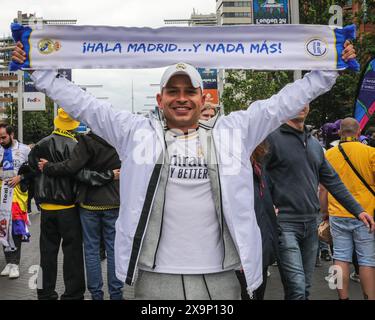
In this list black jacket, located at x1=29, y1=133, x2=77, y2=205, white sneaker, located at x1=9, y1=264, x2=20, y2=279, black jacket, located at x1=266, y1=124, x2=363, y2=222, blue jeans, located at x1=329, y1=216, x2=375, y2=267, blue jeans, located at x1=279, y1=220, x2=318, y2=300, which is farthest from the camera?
white sneaker, located at x1=9, y1=264, x2=20, y2=279

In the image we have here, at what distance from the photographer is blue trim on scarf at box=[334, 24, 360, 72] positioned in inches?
127

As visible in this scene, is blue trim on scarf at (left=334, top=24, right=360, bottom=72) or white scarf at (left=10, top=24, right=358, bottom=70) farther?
white scarf at (left=10, top=24, right=358, bottom=70)

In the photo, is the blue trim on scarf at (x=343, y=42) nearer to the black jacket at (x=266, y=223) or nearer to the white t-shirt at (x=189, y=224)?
the white t-shirt at (x=189, y=224)

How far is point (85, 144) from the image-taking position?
5.76 m

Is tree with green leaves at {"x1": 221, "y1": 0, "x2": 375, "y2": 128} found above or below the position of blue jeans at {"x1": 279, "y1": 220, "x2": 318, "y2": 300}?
above

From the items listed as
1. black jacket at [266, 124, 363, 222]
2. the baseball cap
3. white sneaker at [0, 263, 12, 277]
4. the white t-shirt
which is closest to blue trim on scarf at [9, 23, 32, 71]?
the baseball cap

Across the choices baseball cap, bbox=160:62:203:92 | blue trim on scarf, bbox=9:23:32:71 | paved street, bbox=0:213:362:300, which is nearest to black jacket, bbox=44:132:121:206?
paved street, bbox=0:213:362:300

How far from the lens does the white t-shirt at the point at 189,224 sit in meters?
2.84

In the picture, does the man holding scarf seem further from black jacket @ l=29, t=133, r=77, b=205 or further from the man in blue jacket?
the man in blue jacket

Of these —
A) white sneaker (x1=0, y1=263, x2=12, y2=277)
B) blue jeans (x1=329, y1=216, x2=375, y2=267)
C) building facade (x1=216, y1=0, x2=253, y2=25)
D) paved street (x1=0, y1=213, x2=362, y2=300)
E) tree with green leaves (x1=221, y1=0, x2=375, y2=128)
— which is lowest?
paved street (x1=0, y1=213, x2=362, y2=300)

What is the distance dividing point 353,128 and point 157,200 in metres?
3.49

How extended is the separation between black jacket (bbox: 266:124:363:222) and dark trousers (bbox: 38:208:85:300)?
2.19m

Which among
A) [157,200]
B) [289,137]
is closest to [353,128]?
[289,137]

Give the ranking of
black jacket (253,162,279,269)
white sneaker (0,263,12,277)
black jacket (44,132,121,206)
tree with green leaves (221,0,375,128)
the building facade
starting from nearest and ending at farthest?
black jacket (253,162,279,269)
black jacket (44,132,121,206)
white sneaker (0,263,12,277)
tree with green leaves (221,0,375,128)
the building facade
